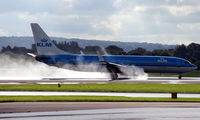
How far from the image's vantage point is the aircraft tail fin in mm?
70562

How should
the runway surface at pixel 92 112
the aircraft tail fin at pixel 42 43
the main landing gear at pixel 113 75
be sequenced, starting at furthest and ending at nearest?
the aircraft tail fin at pixel 42 43 → the main landing gear at pixel 113 75 → the runway surface at pixel 92 112

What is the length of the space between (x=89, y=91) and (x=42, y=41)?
32.5m

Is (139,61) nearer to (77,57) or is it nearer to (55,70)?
(77,57)

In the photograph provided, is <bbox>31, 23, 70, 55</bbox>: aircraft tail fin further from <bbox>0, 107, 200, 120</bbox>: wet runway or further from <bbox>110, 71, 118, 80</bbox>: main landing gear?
<bbox>0, 107, 200, 120</bbox>: wet runway

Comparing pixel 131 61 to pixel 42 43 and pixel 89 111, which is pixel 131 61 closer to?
pixel 42 43

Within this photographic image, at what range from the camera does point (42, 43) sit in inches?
2783

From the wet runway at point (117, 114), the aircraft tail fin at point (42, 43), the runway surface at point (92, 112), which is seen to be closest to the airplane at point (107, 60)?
the aircraft tail fin at point (42, 43)

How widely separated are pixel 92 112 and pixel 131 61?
152ft

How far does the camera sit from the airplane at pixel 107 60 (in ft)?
225

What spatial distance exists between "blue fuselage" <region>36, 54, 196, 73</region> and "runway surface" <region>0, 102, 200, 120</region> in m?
40.5

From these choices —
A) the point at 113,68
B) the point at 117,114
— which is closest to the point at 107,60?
the point at 113,68

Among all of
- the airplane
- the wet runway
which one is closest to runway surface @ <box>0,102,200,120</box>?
the wet runway

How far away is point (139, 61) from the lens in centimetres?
6931

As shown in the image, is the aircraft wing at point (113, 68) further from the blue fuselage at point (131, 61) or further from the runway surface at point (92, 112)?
the runway surface at point (92, 112)
